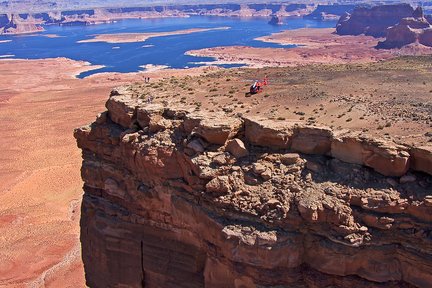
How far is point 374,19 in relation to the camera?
182m

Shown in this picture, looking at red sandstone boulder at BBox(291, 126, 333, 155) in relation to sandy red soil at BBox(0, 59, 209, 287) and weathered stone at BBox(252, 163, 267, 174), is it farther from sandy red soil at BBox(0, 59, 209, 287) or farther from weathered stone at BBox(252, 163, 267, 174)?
sandy red soil at BBox(0, 59, 209, 287)

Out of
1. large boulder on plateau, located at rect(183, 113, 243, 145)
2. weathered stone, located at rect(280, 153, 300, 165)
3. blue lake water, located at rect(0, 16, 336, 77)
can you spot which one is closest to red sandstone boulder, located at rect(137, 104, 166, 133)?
large boulder on plateau, located at rect(183, 113, 243, 145)

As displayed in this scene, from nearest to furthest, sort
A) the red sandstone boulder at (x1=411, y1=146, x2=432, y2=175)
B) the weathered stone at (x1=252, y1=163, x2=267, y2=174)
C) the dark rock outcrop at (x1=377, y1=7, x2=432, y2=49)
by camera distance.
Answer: the red sandstone boulder at (x1=411, y1=146, x2=432, y2=175), the weathered stone at (x1=252, y1=163, x2=267, y2=174), the dark rock outcrop at (x1=377, y1=7, x2=432, y2=49)

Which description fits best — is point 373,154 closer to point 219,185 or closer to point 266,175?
point 266,175

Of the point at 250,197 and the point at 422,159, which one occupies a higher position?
the point at 422,159

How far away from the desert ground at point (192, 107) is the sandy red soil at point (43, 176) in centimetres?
11

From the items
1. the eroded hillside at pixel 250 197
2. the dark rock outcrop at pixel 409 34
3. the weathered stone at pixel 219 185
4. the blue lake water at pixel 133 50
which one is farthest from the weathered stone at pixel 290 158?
the dark rock outcrop at pixel 409 34

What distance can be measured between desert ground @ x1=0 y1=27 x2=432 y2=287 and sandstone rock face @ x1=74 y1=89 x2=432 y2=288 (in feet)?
7.39

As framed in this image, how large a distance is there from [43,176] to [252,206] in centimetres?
4382

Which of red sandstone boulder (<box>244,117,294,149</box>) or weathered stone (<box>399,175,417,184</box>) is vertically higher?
red sandstone boulder (<box>244,117,294,149</box>)

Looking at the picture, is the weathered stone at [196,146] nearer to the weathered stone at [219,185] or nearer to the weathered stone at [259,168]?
the weathered stone at [219,185]

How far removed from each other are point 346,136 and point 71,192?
38.0 metres

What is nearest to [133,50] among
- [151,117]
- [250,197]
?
[151,117]

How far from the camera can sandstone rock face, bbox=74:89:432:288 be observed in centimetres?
1539
